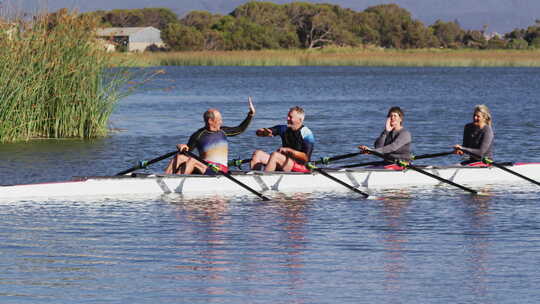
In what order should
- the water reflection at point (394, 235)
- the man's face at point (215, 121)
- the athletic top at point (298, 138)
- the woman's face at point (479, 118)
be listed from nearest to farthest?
1. the water reflection at point (394, 235)
2. the man's face at point (215, 121)
3. the athletic top at point (298, 138)
4. the woman's face at point (479, 118)

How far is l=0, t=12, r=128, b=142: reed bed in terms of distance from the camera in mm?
20922

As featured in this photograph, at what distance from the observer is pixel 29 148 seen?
2200 centimetres

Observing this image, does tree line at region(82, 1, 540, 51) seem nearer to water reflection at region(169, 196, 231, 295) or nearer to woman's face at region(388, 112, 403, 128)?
woman's face at region(388, 112, 403, 128)

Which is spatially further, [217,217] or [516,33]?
[516,33]

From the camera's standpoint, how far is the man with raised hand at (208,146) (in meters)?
15.4

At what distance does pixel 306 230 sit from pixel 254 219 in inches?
43.0

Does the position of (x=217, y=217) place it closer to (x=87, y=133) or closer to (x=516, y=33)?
(x=87, y=133)

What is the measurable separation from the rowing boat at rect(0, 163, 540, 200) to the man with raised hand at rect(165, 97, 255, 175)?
281mm

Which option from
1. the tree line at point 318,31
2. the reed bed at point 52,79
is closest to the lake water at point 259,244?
the reed bed at point 52,79

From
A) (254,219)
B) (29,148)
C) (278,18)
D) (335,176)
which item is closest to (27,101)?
(29,148)

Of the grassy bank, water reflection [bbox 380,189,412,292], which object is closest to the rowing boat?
water reflection [bbox 380,189,412,292]

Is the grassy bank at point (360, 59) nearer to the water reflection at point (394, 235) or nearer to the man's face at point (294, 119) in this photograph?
the man's face at point (294, 119)

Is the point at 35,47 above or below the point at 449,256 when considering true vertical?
above

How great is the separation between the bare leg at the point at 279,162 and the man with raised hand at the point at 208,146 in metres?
0.68
